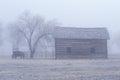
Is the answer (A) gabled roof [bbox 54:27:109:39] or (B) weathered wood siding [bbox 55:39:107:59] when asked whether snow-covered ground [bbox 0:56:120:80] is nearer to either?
(B) weathered wood siding [bbox 55:39:107:59]

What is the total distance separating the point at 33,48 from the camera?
219 ft

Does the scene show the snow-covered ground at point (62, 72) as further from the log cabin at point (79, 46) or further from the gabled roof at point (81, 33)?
the gabled roof at point (81, 33)

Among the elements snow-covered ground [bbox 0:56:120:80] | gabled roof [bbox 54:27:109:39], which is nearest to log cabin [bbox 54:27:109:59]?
gabled roof [bbox 54:27:109:39]

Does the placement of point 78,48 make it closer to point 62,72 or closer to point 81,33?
point 81,33

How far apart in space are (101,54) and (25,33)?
67.4 ft

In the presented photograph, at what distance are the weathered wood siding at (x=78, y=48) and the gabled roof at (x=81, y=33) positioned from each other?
675 millimetres

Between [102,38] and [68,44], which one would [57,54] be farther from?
[102,38]

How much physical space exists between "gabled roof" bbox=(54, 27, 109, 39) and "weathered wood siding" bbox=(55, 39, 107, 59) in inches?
26.6

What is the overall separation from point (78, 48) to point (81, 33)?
304 cm

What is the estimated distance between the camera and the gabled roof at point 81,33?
182ft

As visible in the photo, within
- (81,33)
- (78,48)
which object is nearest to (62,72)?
(78,48)

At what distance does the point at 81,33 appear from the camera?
5694cm

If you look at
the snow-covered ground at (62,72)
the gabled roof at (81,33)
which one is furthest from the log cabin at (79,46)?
the snow-covered ground at (62,72)

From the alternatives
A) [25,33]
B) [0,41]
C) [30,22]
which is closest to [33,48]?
[25,33]
